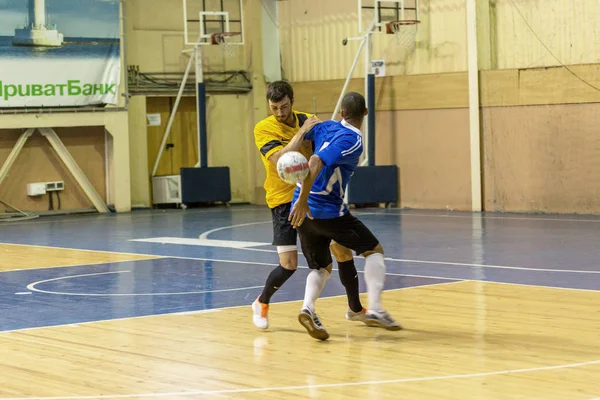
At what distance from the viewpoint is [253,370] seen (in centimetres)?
721

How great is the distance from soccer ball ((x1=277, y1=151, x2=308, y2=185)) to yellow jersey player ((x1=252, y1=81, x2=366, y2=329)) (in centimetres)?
26

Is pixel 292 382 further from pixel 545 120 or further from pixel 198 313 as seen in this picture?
pixel 545 120

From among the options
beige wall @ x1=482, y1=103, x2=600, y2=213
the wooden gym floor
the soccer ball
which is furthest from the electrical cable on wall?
the soccer ball

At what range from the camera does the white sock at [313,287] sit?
8.31 metres

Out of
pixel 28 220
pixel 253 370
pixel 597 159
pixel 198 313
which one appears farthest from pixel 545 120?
pixel 253 370

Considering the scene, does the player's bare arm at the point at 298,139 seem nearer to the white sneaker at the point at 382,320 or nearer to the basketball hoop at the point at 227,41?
the white sneaker at the point at 382,320

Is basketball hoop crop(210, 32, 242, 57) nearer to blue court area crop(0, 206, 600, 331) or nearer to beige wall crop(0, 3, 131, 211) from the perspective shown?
beige wall crop(0, 3, 131, 211)

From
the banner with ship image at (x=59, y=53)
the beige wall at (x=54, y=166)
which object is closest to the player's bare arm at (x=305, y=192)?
the banner with ship image at (x=59, y=53)

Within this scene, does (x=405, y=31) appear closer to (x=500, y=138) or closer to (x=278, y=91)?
(x=500, y=138)

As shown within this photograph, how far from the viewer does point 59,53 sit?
23391 mm

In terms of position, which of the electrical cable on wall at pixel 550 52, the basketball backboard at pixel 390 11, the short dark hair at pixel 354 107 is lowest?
the short dark hair at pixel 354 107

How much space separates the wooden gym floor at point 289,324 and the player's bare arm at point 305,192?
3.12 ft

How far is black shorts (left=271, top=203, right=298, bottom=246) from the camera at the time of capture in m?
8.59

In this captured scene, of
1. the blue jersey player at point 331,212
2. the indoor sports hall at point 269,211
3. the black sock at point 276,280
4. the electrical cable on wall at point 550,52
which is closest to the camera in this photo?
the indoor sports hall at point 269,211
